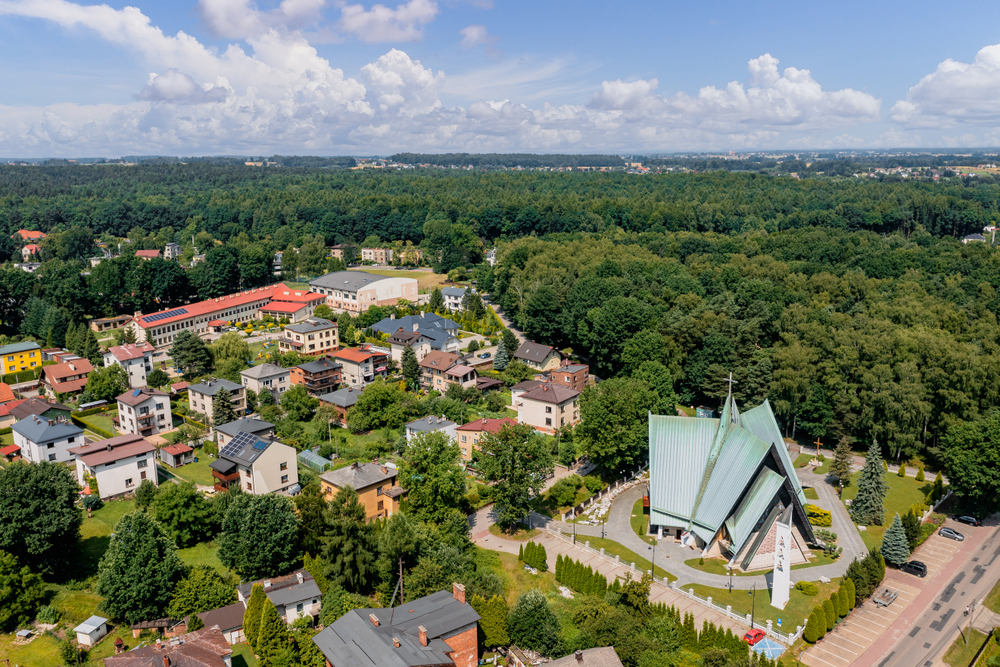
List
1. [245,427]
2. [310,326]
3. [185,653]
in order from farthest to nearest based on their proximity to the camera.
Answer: [310,326], [245,427], [185,653]

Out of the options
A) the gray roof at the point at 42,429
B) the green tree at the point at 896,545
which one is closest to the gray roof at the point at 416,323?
the gray roof at the point at 42,429

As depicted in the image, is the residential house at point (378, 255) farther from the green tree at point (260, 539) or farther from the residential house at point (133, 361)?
the green tree at point (260, 539)

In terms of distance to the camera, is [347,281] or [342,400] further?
[347,281]

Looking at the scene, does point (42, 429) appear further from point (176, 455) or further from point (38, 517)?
point (38, 517)

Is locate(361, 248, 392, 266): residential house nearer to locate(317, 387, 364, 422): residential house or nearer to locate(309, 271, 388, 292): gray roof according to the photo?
locate(309, 271, 388, 292): gray roof

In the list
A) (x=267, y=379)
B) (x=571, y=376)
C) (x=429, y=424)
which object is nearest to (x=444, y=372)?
(x=571, y=376)

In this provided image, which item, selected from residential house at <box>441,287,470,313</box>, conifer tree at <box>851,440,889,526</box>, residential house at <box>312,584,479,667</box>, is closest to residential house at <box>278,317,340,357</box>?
residential house at <box>441,287,470,313</box>
